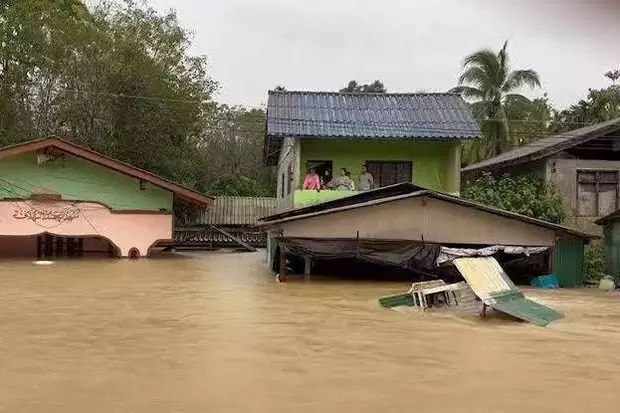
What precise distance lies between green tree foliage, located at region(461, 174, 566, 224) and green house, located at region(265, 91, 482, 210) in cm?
143

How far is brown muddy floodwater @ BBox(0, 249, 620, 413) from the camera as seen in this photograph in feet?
20.0

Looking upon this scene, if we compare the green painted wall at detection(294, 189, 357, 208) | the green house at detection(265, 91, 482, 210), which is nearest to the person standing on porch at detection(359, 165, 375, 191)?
the green house at detection(265, 91, 482, 210)

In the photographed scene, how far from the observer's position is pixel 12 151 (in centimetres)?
2203

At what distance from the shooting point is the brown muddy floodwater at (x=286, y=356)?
6094 mm

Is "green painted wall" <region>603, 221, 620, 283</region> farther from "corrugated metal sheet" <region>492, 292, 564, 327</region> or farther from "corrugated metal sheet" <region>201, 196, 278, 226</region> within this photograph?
"corrugated metal sheet" <region>201, 196, 278, 226</region>

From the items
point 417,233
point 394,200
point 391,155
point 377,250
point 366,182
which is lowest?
point 377,250

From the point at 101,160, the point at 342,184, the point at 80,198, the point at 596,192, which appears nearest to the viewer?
the point at 342,184

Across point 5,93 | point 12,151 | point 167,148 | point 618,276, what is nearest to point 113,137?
point 167,148

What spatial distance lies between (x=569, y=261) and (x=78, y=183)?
1565 cm

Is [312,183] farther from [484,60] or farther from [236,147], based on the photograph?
[236,147]

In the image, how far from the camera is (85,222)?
23.1 meters

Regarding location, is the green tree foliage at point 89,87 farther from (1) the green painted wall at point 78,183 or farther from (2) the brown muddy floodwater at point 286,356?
(2) the brown muddy floodwater at point 286,356

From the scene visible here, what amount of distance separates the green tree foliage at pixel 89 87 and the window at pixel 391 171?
11.3 metres

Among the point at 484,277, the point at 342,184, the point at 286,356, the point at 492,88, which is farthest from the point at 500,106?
the point at 286,356
